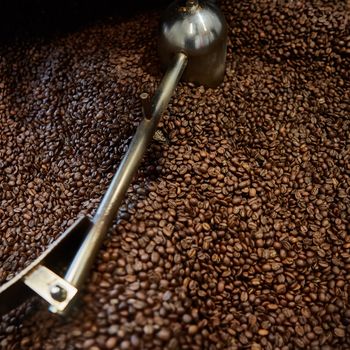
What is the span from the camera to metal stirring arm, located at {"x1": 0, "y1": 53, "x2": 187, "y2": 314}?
3.96ft

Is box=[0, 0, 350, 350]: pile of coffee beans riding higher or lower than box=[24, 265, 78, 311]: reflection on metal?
lower

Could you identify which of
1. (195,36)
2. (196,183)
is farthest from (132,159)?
(195,36)

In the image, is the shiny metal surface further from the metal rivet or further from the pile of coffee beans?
the metal rivet

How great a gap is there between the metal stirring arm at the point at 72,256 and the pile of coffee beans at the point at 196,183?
0.11 metres

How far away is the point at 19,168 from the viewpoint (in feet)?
6.23

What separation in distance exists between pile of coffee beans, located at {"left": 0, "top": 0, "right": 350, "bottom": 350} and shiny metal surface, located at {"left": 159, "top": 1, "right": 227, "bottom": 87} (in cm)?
12

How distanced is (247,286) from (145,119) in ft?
2.33

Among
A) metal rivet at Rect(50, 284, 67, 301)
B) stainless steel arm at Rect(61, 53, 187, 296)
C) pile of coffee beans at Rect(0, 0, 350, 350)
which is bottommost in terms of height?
pile of coffee beans at Rect(0, 0, 350, 350)

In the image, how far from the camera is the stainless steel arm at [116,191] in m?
1.24

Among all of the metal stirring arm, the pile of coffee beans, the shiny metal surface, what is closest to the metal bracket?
the metal stirring arm

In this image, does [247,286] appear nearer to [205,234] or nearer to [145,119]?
[205,234]

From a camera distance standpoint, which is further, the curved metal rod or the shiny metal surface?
the shiny metal surface

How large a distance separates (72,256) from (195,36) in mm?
1062

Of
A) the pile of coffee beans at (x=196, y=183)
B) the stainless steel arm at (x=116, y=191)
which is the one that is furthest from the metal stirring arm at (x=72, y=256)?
the pile of coffee beans at (x=196, y=183)
